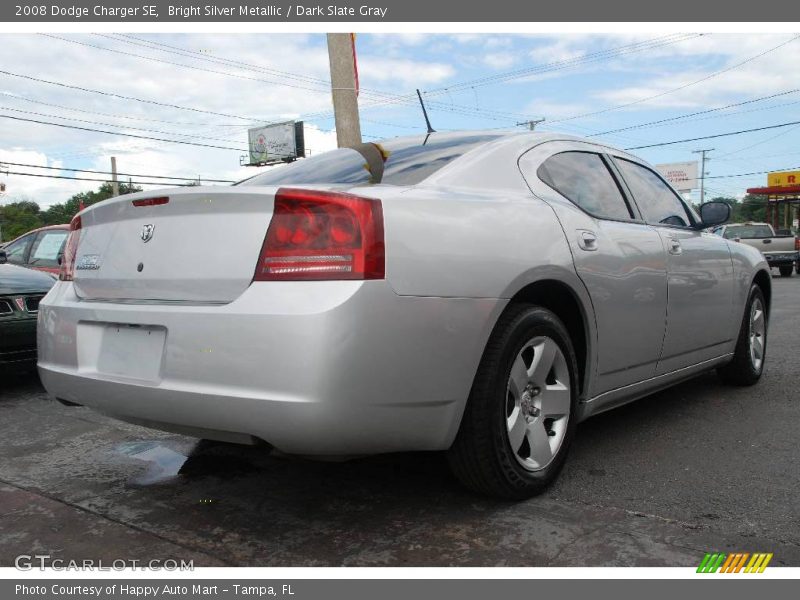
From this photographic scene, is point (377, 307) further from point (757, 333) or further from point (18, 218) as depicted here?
point (18, 218)

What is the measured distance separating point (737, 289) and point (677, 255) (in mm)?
A: 930

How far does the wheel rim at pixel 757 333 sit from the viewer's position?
4.79m

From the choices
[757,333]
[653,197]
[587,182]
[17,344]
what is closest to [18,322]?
[17,344]

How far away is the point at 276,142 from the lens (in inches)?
2330

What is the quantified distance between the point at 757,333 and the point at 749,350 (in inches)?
12.0

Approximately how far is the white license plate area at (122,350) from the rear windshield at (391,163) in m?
0.93

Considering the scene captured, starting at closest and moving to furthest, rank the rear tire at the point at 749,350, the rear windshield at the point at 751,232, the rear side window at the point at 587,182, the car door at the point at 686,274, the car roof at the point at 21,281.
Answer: the rear side window at the point at 587,182 → the car door at the point at 686,274 → the rear tire at the point at 749,350 → the car roof at the point at 21,281 → the rear windshield at the point at 751,232

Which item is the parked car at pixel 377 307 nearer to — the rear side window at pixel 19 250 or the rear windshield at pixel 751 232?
the rear side window at pixel 19 250

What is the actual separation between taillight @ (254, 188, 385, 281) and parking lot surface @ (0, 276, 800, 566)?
36.5 inches

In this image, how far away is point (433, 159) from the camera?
9.70 feet

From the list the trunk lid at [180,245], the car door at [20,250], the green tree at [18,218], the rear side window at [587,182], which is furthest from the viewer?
the green tree at [18,218]

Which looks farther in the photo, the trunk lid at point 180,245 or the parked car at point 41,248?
the parked car at point 41,248

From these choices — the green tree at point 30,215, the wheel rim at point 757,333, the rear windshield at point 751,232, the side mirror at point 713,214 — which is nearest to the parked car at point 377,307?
the side mirror at point 713,214
